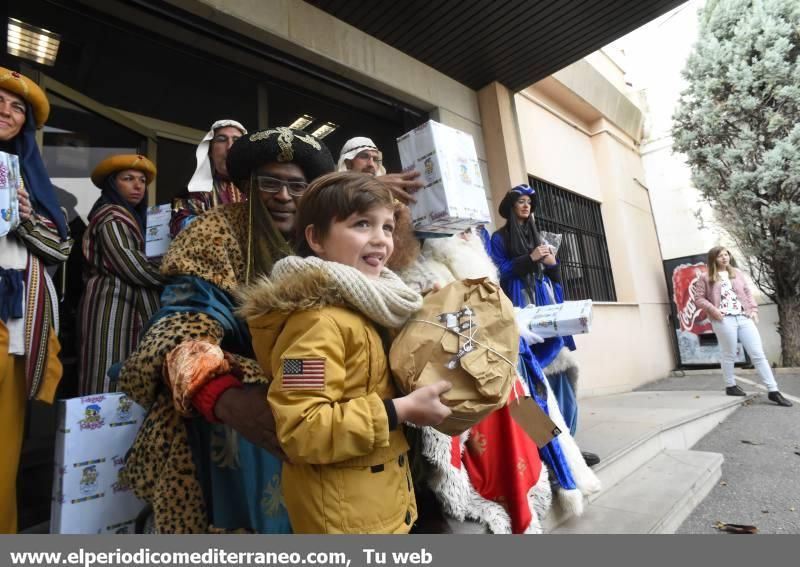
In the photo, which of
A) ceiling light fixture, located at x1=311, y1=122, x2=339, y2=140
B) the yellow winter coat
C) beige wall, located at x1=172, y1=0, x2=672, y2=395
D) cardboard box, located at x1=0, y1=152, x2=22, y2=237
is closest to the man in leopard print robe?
the yellow winter coat

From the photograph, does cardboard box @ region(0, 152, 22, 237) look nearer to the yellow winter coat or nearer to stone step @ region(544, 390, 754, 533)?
the yellow winter coat

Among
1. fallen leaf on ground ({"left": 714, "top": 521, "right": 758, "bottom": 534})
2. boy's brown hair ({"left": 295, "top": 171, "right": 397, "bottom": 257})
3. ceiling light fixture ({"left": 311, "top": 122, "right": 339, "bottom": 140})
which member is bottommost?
fallen leaf on ground ({"left": 714, "top": 521, "right": 758, "bottom": 534})

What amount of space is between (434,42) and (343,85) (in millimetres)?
1117

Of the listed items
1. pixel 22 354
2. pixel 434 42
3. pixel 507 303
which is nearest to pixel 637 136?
pixel 434 42

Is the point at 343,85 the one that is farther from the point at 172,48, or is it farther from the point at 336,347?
the point at 336,347

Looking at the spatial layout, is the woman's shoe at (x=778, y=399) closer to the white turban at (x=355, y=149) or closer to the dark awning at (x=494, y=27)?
the dark awning at (x=494, y=27)

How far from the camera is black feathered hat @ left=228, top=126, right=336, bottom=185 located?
4.81ft

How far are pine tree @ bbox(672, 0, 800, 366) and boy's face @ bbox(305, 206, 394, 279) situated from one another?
9377mm

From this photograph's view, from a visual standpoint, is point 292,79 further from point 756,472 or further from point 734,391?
point 734,391

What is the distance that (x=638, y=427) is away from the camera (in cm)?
372

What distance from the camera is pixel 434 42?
4.36 m

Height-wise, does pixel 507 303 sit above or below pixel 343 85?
below

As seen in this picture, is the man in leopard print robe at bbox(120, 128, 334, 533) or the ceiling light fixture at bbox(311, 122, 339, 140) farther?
the ceiling light fixture at bbox(311, 122, 339, 140)
